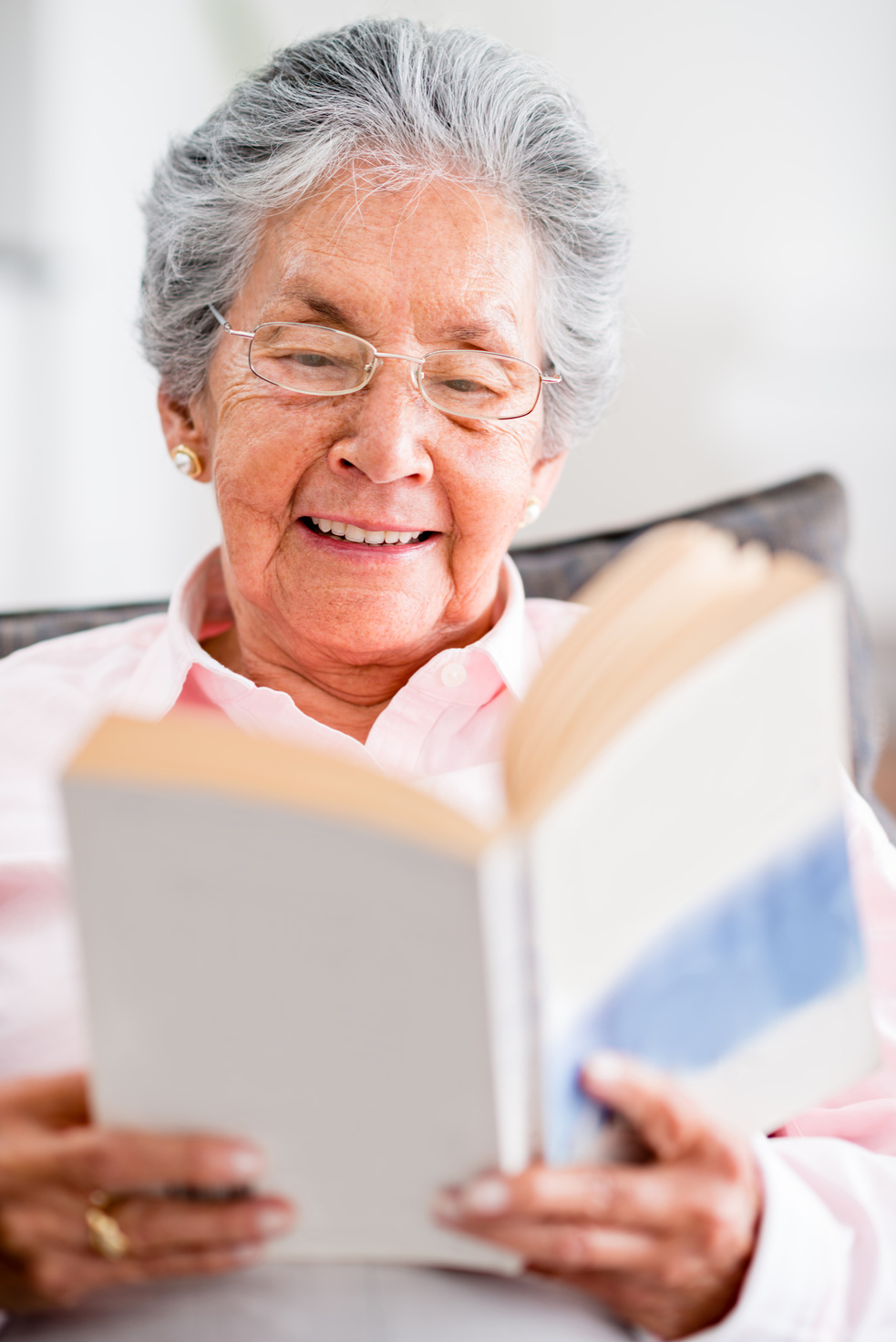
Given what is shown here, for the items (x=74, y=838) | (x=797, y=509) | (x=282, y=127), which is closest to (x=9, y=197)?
(x=282, y=127)

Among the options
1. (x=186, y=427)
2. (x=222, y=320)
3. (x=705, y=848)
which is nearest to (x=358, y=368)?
(x=222, y=320)

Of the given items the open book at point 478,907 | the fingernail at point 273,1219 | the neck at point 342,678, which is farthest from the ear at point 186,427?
the fingernail at point 273,1219

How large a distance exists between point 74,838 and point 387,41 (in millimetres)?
985

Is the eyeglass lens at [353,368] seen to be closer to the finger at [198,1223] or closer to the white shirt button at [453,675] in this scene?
the white shirt button at [453,675]

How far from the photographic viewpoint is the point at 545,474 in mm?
1457

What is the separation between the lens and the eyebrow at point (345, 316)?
1145 millimetres

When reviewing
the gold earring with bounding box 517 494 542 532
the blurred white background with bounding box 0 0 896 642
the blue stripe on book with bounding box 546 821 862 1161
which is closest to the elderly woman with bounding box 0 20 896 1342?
the gold earring with bounding box 517 494 542 532

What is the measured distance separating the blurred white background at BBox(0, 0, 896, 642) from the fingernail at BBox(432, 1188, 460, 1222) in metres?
2.31

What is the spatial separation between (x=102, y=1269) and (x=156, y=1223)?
3.0 inches

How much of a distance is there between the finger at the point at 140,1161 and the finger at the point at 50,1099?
0.15ft

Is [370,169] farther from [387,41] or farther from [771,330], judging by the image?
[771,330]

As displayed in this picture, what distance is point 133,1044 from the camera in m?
0.63

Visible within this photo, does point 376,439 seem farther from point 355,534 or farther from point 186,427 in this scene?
point 186,427

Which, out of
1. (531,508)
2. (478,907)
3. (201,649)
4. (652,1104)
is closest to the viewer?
(478,907)
